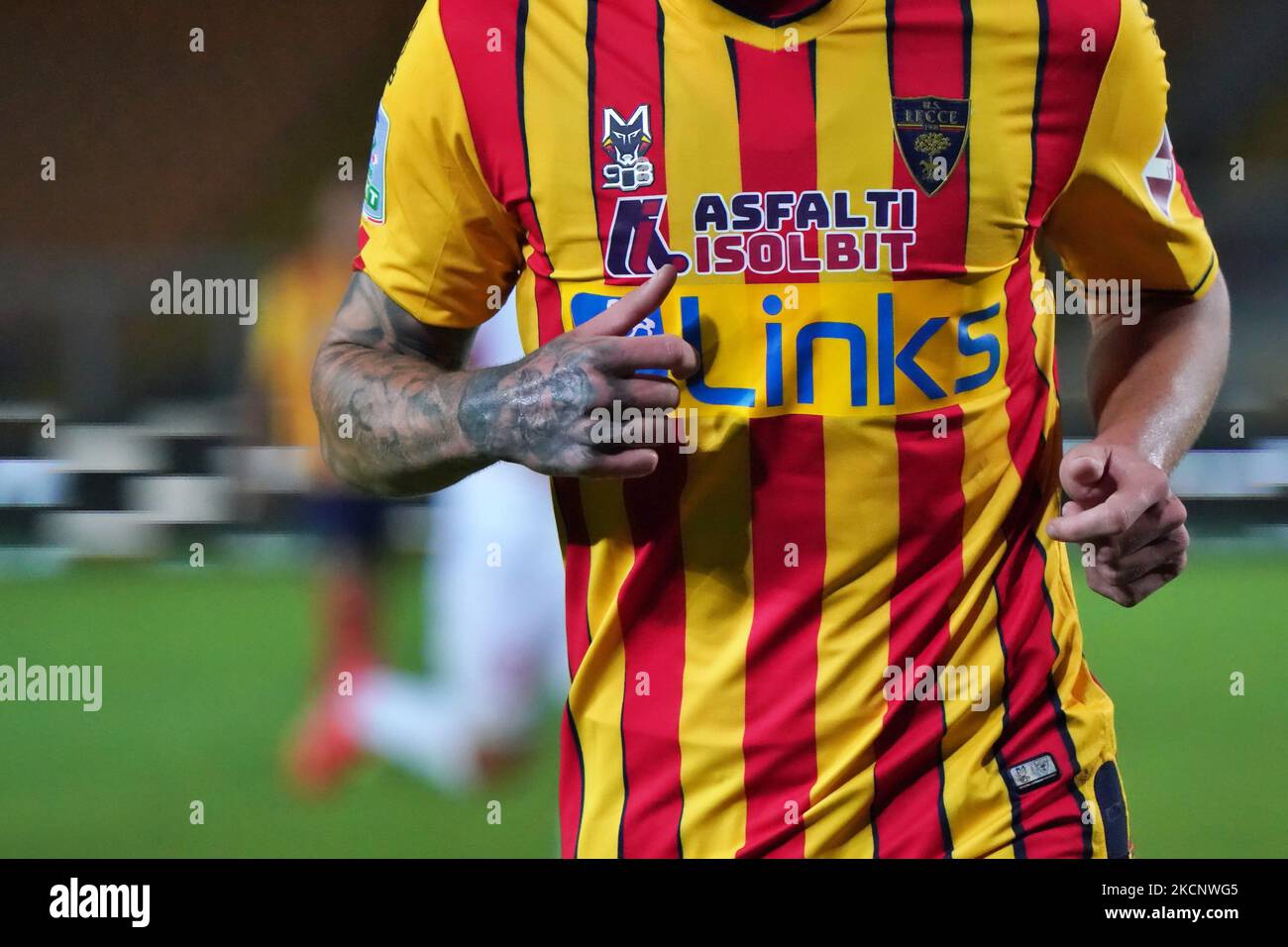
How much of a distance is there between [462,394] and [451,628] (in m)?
2.40

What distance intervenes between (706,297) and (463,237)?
277mm

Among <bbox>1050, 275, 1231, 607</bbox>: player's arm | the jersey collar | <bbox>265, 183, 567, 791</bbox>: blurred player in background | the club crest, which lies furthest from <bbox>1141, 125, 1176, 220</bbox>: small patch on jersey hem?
<bbox>265, 183, 567, 791</bbox>: blurred player in background

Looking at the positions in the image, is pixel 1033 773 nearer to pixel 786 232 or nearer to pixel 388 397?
pixel 786 232

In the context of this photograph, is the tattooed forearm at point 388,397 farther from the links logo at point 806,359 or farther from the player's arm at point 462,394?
the links logo at point 806,359

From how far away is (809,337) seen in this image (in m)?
1.46

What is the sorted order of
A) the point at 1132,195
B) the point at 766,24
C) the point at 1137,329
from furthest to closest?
1. the point at 1137,329
2. the point at 1132,195
3. the point at 766,24

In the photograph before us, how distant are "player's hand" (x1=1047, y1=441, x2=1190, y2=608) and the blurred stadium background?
3.43 metres

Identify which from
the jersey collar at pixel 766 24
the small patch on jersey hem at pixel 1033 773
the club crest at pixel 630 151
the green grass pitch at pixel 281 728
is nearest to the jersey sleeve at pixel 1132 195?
the jersey collar at pixel 766 24

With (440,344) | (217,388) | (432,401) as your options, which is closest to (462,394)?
(432,401)

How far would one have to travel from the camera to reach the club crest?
1457 millimetres

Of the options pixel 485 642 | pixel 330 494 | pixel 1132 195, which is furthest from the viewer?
pixel 330 494

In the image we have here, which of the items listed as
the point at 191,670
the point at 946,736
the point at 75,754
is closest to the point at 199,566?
the point at 191,670

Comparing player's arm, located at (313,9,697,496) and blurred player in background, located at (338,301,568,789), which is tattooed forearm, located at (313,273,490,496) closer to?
player's arm, located at (313,9,697,496)

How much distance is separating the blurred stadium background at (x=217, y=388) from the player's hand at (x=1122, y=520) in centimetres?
343
